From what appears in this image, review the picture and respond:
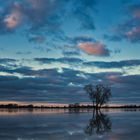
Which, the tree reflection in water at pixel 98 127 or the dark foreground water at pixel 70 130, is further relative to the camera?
the tree reflection in water at pixel 98 127

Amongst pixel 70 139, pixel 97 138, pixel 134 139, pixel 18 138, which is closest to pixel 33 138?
pixel 18 138

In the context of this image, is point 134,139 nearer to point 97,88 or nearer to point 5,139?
point 5,139

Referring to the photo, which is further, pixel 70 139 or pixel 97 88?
pixel 97 88

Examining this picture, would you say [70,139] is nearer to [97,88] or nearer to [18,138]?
[18,138]

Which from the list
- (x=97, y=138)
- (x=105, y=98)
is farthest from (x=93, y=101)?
(x=97, y=138)

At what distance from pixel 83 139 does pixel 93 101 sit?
10359cm

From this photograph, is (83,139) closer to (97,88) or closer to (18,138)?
(18,138)

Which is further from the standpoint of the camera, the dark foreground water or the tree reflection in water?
the tree reflection in water

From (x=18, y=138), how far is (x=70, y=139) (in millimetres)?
3560

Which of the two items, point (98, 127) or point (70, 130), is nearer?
point (70, 130)

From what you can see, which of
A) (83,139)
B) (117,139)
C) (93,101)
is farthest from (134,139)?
(93,101)

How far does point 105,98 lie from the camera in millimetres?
125375

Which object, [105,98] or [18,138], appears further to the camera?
[105,98]

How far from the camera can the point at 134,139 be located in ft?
72.7
